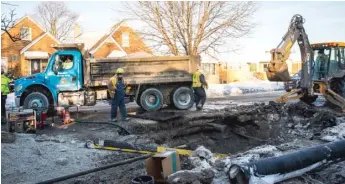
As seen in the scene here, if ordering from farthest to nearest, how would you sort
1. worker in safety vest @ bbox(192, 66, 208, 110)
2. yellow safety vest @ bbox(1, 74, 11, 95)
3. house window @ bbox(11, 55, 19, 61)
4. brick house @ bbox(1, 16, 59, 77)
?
house window @ bbox(11, 55, 19, 61) < brick house @ bbox(1, 16, 59, 77) < worker in safety vest @ bbox(192, 66, 208, 110) < yellow safety vest @ bbox(1, 74, 11, 95)

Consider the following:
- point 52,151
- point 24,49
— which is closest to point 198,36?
point 52,151

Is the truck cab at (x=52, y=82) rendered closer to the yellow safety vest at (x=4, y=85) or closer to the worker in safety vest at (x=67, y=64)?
the worker in safety vest at (x=67, y=64)

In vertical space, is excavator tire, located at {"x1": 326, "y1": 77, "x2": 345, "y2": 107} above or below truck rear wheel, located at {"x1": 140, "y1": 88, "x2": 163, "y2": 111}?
above

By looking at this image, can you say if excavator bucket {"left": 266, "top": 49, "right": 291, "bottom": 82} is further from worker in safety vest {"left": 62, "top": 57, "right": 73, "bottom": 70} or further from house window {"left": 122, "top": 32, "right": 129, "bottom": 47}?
house window {"left": 122, "top": 32, "right": 129, "bottom": 47}

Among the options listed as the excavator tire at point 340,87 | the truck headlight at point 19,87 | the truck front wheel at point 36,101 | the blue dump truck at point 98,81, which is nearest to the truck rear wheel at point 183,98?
the blue dump truck at point 98,81

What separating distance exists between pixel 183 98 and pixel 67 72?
473 cm

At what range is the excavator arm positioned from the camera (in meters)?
12.7

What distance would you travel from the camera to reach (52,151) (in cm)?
760

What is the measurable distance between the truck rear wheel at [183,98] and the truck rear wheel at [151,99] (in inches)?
25.5

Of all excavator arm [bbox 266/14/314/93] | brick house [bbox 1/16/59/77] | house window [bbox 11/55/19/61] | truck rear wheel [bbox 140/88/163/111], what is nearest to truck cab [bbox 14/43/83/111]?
truck rear wheel [bbox 140/88/163/111]

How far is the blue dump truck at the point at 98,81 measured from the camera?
42.7 feet

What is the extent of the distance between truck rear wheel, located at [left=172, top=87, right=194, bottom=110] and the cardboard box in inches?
346

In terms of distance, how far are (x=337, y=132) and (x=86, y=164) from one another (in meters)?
6.07

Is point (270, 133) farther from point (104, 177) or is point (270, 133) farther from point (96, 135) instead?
point (104, 177)
